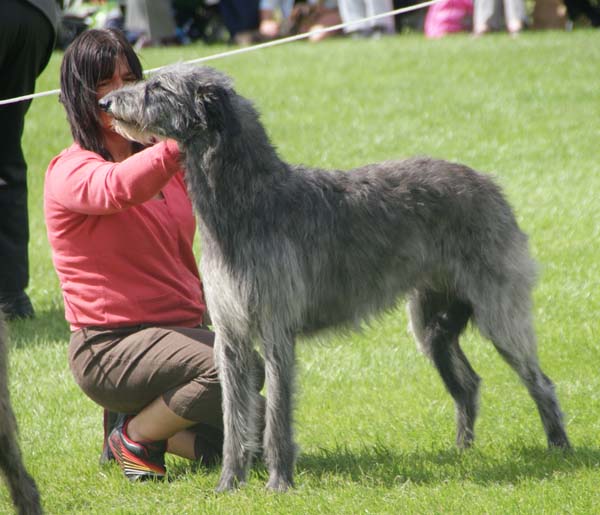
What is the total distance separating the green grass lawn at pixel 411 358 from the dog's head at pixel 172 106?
47.5 inches

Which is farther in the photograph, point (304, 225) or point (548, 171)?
point (548, 171)

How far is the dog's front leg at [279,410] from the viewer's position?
4488mm

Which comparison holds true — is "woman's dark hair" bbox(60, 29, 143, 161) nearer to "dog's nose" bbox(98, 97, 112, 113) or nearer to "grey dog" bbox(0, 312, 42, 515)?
"dog's nose" bbox(98, 97, 112, 113)

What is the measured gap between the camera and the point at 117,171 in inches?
170

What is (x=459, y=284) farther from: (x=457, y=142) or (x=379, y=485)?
(x=457, y=142)

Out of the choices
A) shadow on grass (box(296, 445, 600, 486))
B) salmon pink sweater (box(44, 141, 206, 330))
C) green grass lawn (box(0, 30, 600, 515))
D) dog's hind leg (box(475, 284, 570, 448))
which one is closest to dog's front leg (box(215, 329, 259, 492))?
green grass lawn (box(0, 30, 600, 515))

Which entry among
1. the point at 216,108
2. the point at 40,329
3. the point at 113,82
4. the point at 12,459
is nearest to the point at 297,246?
the point at 216,108

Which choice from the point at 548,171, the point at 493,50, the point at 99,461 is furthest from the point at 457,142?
the point at 99,461

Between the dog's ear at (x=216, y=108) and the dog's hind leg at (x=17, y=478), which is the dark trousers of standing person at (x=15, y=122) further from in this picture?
the dog's hind leg at (x=17, y=478)

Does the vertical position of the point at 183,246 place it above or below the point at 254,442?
above

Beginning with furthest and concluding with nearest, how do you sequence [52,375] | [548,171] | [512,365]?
[548,171]
[52,375]
[512,365]

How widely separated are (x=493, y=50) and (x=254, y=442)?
Result: 9.93 metres

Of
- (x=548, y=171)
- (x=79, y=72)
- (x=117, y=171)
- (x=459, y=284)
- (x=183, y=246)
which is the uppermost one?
(x=79, y=72)

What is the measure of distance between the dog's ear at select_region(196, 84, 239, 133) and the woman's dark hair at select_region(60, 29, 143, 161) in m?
0.66
